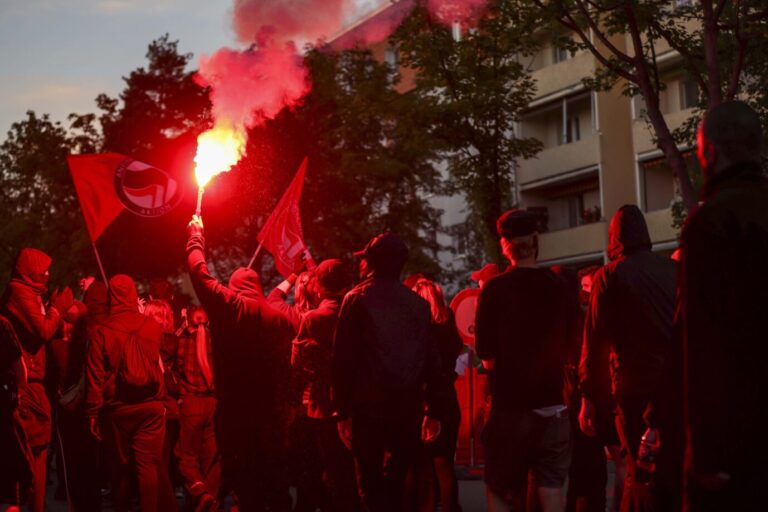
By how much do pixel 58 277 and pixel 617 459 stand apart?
36.3 m

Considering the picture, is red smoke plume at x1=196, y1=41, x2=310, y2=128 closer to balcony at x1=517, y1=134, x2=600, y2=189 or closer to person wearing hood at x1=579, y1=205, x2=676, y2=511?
person wearing hood at x1=579, y1=205, x2=676, y2=511

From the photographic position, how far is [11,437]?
689 cm

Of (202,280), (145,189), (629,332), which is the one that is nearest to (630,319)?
(629,332)

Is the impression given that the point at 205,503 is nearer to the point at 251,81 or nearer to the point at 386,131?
the point at 251,81

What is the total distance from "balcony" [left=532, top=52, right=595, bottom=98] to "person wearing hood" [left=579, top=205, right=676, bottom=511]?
33960 millimetres

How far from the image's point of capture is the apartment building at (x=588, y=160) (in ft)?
125

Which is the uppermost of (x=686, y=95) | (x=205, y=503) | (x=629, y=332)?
(x=686, y=95)

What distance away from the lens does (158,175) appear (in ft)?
47.6

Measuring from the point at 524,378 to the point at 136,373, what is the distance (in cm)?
375

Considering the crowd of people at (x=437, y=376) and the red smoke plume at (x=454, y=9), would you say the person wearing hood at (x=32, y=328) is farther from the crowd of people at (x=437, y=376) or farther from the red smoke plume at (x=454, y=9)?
the red smoke plume at (x=454, y=9)

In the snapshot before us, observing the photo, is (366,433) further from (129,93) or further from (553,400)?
(129,93)

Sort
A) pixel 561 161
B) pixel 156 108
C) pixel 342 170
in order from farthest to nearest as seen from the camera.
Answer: pixel 156 108, pixel 561 161, pixel 342 170

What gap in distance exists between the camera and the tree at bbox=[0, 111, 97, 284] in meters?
43.8

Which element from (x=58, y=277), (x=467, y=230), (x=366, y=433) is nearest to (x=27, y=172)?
(x=58, y=277)
